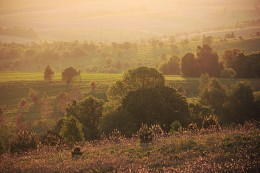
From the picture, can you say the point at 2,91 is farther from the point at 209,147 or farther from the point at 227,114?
the point at 209,147

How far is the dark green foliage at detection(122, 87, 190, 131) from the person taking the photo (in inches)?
1896

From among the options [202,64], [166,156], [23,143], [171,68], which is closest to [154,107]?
[23,143]

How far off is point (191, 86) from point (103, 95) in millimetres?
27304

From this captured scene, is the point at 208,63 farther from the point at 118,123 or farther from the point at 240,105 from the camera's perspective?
the point at 118,123

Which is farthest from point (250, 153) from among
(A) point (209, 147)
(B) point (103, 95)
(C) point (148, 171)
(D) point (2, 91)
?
(D) point (2, 91)

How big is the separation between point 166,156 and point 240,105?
4714 centimetres

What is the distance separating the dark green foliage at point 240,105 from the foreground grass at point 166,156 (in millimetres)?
37487

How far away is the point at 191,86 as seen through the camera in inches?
3880

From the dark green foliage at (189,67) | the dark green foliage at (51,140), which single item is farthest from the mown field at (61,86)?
the dark green foliage at (51,140)

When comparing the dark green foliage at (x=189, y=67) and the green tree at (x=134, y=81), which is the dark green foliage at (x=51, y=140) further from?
the dark green foliage at (x=189, y=67)

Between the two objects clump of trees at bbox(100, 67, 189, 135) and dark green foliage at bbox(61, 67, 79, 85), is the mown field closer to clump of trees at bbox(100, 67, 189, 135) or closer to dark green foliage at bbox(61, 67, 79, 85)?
dark green foliage at bbox(61, 67, 79, 85)

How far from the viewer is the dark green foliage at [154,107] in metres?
48.2


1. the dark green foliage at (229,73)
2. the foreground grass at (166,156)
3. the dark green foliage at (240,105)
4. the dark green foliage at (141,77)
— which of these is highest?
the dark green foliage at (141,77)

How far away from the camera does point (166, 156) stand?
21.4 meters
